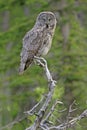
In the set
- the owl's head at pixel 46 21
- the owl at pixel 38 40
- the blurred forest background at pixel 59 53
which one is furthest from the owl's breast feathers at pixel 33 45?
the blurred forest background at pixel 59 53

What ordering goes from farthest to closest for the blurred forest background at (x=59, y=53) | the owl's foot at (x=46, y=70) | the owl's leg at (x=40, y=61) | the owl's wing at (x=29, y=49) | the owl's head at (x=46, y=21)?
the blurred forest background at (x=59, y=53)
the owl's head at (x=46, y=21)
the owl's wing at (x=29, y=49)
the owl's leg at (x=40, y=61)
the owl's foot at (x=46, y=70)

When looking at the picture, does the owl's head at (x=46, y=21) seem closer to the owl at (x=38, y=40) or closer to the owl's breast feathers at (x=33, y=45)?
the owl at (x=38, y=40)

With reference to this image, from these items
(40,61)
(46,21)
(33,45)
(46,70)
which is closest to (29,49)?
(33,45)

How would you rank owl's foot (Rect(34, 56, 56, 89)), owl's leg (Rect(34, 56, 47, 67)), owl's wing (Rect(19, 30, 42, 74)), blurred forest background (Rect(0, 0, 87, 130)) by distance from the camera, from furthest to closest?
blurred forest background (Rect(0, 0, 87, 130)) < owl's wing (Rect(19, 30, 42, 74)) < owl's leg (Rect(34, 56, 47, 67)) < owl's foot (Rect(34, 56, 56, 89))

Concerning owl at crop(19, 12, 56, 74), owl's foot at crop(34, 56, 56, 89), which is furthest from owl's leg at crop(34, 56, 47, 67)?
owl at crop(19, 12, 56, 74)

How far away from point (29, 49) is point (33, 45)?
242mm

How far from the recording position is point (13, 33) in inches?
504

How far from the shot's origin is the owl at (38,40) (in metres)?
7.82

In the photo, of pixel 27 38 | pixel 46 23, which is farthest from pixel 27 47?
pixel 46 23

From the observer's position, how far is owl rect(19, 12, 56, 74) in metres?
7.82

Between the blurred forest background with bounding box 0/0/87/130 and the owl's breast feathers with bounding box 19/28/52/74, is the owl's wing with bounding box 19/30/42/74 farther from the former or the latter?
the blurred forest background with bounding box 0/0/87/130

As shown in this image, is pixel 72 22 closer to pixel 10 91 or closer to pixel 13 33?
pixel 13 33

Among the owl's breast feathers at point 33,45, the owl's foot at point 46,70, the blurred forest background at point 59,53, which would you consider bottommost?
the blurred forest background at point 59,53

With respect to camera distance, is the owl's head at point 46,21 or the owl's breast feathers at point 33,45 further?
the owl's head at point 46,21
